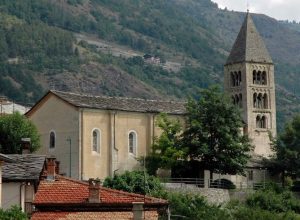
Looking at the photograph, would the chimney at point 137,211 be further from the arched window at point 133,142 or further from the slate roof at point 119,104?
the arched window at point 133,142

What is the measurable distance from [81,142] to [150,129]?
793 cm

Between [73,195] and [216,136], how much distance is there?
4873 cm

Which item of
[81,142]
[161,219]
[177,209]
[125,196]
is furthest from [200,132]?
[125,196]

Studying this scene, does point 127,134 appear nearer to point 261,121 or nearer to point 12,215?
point 261,121

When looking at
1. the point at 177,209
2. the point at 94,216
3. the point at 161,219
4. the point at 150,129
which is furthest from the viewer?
the point at 150,129

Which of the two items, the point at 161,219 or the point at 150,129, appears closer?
the point at 161,219

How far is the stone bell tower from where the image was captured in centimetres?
11206

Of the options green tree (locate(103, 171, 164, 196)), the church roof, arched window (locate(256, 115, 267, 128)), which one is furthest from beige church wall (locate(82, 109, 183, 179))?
the church roof

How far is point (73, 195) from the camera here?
40156mm

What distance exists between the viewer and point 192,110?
3533 inches

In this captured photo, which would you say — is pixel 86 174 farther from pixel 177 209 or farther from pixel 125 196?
pixel 125 196

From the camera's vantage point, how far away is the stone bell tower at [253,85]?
11206 cm

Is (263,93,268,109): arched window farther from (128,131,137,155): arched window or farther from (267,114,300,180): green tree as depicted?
(128,131,137,155): arched window

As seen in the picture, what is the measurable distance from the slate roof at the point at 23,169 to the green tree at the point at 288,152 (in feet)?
184
